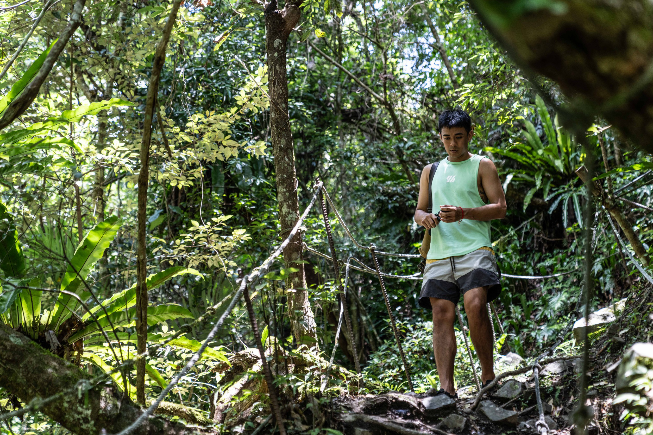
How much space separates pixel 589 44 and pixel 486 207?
1902 mm

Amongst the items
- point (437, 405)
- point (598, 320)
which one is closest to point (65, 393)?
point (437, 405)

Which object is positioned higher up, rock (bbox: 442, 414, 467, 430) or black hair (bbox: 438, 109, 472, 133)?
black hair (bbox: 438, 109, 472, 133)

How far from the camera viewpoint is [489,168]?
264 centimetres

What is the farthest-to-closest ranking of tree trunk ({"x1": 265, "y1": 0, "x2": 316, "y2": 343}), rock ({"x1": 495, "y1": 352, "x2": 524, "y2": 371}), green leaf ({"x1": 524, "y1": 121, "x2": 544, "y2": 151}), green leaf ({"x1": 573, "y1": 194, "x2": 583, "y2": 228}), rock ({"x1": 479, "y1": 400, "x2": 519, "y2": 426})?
green leaf ({"x1": 524, "y1": 121, "x2": 544, "y2": 151}) < green leaf ({"x1": 573, "y1": 194, "x2": 583, "y2": 228}) < rock ({"x1": 495, "y1": 352, "x2": 524, "y2": 371}) < tree trunk ({"x1": 265, "y1": 0, "x2": 316, "y2": 343}) < rock ({"x1": 479, "y1": 400, "x2": 519, "y2": 426})

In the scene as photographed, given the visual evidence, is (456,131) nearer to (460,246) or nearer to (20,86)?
(460,246)

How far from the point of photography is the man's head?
2.64 meters

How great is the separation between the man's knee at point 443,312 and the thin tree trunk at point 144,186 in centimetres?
143

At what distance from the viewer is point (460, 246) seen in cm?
259

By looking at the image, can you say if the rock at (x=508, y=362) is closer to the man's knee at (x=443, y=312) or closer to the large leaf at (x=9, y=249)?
the man's knee at (x=443, y=312)

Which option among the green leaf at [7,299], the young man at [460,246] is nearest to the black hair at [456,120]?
the young man at [460,246]

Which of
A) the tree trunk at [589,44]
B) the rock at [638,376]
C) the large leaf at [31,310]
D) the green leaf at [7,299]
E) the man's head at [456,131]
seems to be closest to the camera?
the tree trunk at [589,44]

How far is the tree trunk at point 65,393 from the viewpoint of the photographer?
5.21 ft

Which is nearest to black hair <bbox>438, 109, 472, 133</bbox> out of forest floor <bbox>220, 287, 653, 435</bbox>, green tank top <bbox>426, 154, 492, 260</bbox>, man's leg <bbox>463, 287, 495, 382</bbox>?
green tank top <bbox>426, 154, 492, 260</bbox>

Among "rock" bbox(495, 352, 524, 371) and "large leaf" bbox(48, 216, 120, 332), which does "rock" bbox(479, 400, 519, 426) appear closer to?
"rock" bbox(495, 352, 524, 371)
